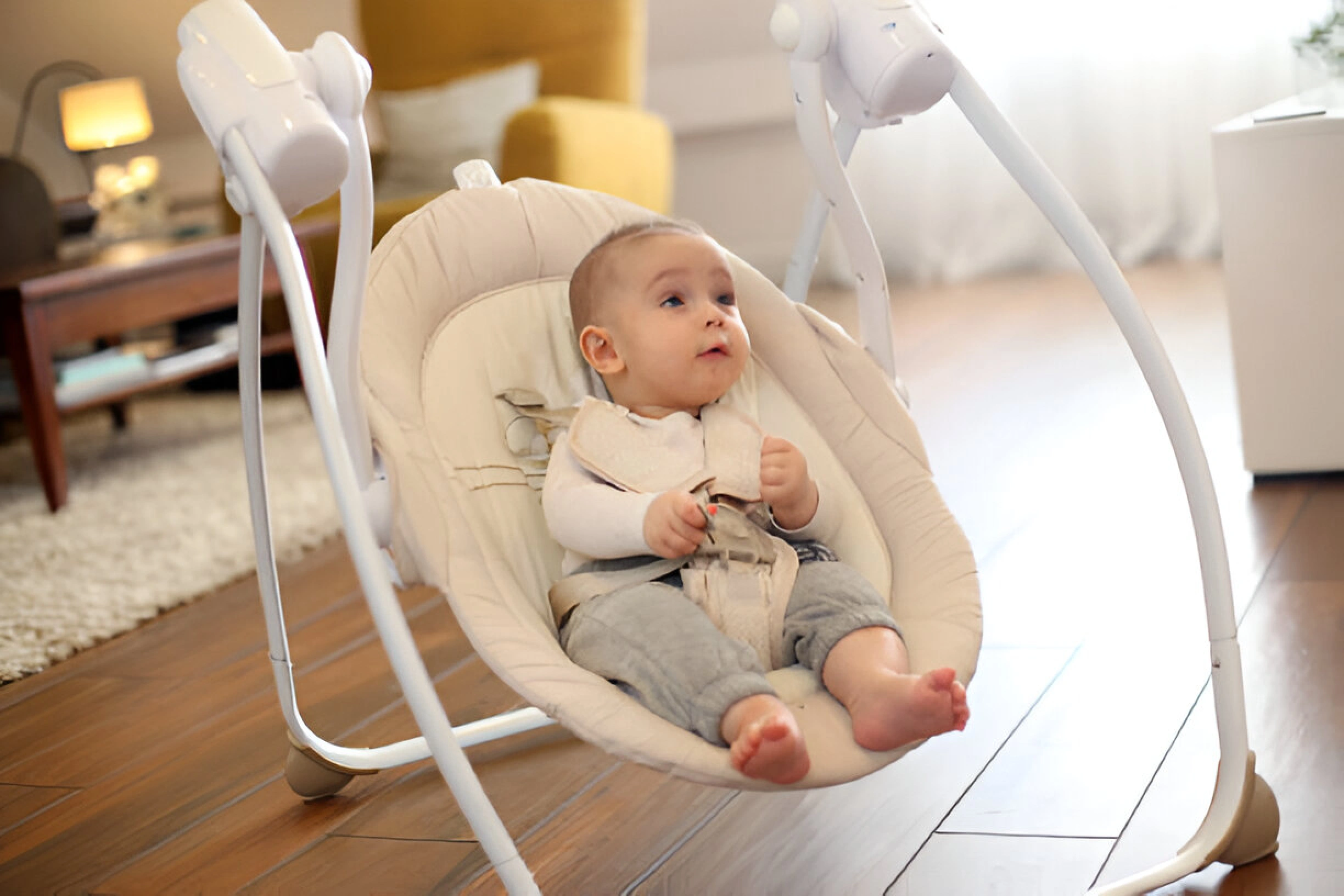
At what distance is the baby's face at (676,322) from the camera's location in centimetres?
122

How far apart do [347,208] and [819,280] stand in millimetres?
3321

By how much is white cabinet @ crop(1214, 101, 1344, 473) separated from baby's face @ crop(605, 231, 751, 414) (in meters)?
1.17

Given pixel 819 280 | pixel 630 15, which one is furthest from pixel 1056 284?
pixel 630 15

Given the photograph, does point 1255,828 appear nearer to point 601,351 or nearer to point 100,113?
point 601,351

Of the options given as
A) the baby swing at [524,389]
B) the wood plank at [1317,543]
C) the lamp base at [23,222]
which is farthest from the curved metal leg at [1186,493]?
the lamp base at [23,222]

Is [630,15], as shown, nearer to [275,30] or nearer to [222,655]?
[275,30]

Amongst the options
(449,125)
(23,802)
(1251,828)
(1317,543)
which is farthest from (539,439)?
(449,125)

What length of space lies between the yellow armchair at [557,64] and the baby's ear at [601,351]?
2.04 meters

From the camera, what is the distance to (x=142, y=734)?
1745mm

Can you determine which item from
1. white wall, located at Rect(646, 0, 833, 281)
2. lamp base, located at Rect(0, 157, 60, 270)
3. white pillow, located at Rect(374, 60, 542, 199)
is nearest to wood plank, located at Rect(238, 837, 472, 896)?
white pillow, located at Rect(374, 60, 542, 199)

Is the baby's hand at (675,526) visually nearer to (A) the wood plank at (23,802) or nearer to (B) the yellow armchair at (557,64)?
(A) the wood plank at (23,802)

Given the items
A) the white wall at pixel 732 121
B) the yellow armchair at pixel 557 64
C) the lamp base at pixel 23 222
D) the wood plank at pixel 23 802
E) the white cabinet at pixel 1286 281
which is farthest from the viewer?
the white wall at pixel 732 121

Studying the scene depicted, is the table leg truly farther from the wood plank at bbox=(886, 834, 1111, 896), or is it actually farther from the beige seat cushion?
the wood plank at bbox=(886, 834, 1111, 896)

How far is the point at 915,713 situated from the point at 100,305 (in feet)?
7.47
